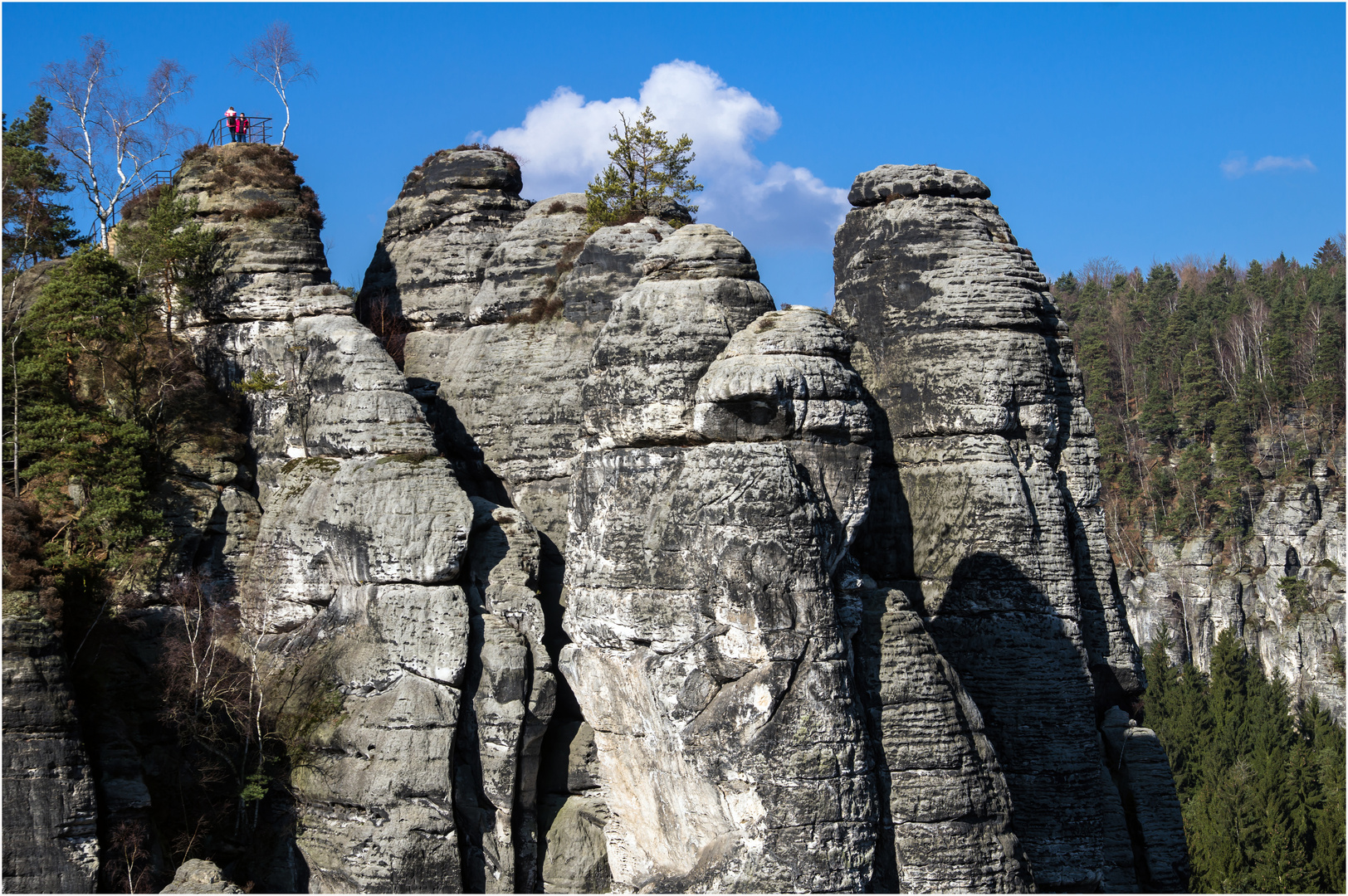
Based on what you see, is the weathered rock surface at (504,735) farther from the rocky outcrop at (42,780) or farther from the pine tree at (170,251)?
the pine tree at (170,251)

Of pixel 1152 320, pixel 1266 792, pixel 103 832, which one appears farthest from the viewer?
pixel 1152 320

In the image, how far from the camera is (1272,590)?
85.5 metres

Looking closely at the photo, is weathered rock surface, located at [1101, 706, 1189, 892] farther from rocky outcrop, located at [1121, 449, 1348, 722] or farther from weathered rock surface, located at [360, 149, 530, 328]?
rocky outcrop, located at [1121, 449, 1348, 722]

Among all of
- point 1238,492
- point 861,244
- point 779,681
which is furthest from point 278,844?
point 1238,492

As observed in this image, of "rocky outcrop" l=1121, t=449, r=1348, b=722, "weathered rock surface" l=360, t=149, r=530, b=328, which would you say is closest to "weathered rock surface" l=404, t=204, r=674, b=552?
"weathered rock surface" l=360, t=149, r=530, b=328

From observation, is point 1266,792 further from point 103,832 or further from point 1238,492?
point 1238,492

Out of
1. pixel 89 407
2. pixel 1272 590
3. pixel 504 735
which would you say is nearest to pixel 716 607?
pixel 504 735

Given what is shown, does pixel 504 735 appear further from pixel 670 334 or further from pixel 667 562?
pixel 670 334

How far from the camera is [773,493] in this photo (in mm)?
21359

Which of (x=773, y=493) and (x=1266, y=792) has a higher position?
(x=773, y=493)

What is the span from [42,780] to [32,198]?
819 inches

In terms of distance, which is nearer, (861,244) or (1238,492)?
(861,244)

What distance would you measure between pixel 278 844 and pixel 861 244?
724 inches

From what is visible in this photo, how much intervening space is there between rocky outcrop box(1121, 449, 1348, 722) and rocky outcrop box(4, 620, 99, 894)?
73654mm
